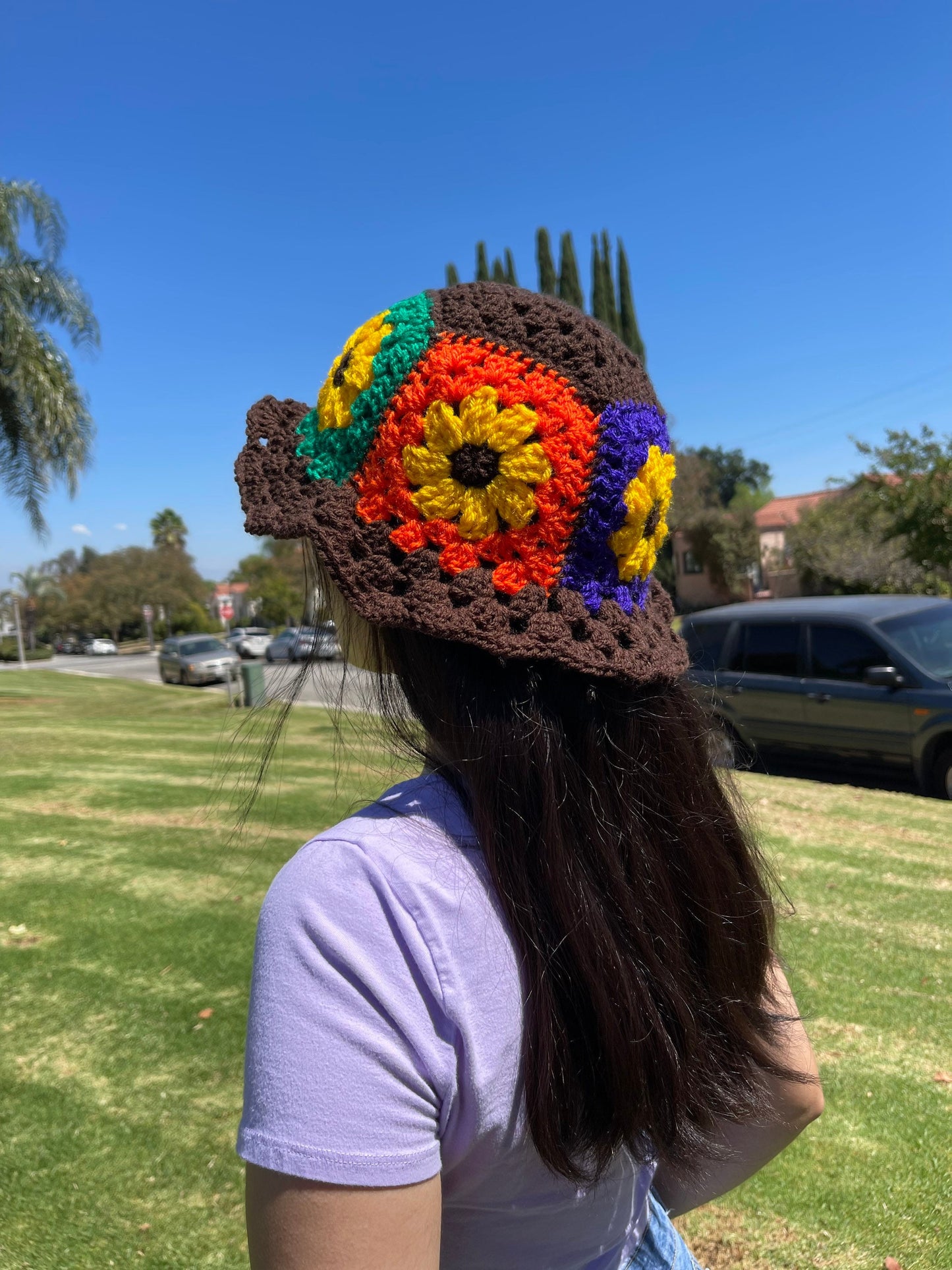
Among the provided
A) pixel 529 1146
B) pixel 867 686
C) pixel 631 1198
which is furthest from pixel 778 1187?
pixel 867 686

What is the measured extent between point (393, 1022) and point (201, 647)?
25.2 meters

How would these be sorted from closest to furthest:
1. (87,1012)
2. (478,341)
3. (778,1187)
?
(478,341) < (778,1187) < (87,1012)

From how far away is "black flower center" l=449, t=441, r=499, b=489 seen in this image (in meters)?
0.98

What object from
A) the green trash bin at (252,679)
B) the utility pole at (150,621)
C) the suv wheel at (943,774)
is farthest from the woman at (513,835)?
the utility pole at (150,621)

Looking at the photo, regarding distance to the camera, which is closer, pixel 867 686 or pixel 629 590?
pixel 629 590

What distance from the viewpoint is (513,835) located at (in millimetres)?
939

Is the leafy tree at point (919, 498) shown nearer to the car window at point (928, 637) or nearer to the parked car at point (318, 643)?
the car window at point (928, 637)

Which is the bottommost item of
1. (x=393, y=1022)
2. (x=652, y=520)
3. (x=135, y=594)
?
(x=393, y=1022)

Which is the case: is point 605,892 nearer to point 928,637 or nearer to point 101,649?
point 928,637

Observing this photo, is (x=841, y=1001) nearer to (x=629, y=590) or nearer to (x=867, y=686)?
(x=629, y=590)

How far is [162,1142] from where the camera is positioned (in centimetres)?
263

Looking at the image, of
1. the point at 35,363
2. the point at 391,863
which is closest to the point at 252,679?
the point at 35,363

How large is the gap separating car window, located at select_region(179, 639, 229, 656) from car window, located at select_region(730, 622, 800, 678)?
18648 mm

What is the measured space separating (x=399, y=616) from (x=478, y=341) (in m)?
0.34
